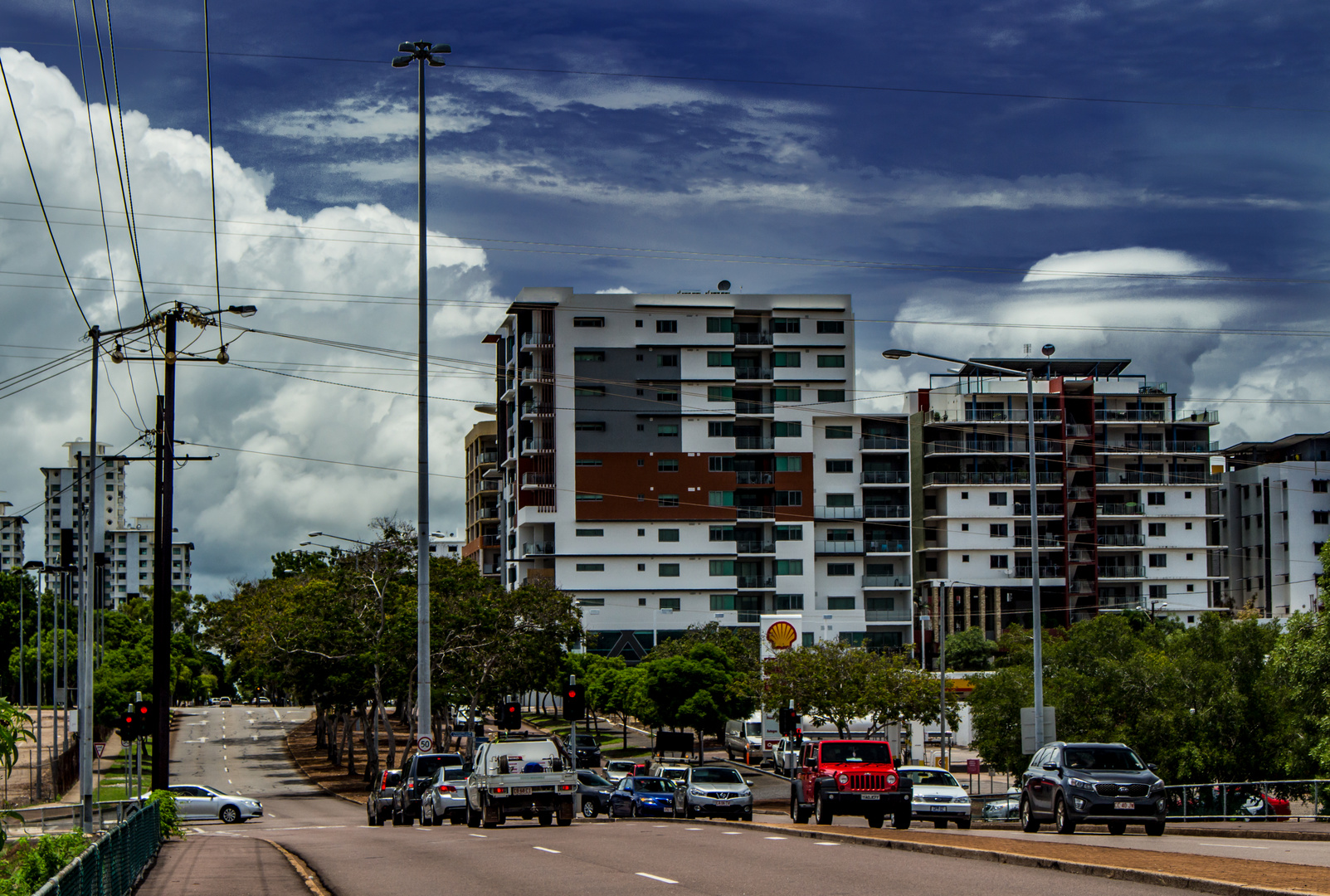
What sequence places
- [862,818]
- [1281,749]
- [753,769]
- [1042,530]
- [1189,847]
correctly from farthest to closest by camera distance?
[1042,530] < [753,769] < [1281,749] < [862,818] < [1189,847]

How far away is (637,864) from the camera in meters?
17.8

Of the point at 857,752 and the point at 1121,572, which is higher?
the point at 1121,572

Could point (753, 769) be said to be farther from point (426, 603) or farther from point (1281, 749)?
point (426, 603)

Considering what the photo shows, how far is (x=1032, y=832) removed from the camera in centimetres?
2617

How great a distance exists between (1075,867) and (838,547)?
100678mm

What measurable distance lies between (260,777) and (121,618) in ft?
183

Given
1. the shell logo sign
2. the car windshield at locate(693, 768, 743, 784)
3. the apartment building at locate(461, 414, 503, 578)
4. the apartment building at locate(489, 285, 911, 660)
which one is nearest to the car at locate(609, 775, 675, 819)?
the car windshield at locate(693, 768, 743, 784)

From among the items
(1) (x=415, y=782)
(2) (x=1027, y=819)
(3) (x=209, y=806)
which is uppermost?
(2) (x=1027, y=819)

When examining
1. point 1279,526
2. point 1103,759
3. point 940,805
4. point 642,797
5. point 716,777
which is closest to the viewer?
point 1103,759

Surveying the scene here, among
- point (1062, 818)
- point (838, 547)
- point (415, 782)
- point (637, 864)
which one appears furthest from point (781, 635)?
point (637, 864)

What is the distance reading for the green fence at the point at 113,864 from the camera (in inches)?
405

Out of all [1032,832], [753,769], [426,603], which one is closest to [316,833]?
[426,603]

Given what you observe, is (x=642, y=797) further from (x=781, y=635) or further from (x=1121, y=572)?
(x=1121, y=572)

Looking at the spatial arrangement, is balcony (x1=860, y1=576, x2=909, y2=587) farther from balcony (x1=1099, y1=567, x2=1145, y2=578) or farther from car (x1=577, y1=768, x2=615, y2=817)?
car (x1=577, y1=768, x2=615, y2=817)
